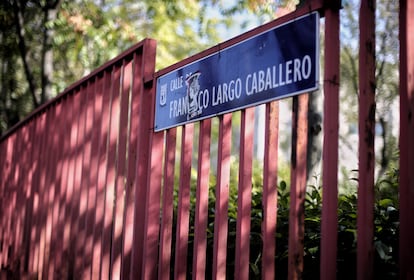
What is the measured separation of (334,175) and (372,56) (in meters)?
0.47

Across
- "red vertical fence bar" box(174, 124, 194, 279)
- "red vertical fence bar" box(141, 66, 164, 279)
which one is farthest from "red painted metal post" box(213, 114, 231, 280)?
"red vertical fence bar" box(141, 66, 164, 279)

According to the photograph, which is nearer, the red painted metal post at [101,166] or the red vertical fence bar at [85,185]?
the red painted metal post at [101,166]

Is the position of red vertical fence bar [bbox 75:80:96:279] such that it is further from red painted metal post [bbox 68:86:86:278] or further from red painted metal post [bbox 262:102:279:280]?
red painted metal post [bbox 262:102:279:280]

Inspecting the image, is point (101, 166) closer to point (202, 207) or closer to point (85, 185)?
point (85, 185)

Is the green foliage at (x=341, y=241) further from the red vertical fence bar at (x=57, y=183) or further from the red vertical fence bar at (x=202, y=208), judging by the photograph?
the red vertical fence bar at (x=57, y=183)

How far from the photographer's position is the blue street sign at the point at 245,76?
2049mm

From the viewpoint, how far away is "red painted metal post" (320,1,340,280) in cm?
192

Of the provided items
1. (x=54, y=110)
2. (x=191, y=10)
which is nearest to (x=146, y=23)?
(x=191, y=10)

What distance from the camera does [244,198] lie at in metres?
2.36

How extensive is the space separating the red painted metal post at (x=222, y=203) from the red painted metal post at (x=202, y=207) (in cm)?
12

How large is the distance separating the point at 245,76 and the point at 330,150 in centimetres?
59

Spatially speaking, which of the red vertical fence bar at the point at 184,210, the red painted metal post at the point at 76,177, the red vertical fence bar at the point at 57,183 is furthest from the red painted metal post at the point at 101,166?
the red vertical fence bar at the point at 184,210

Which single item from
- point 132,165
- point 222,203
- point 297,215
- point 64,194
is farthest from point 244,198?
point 64,194

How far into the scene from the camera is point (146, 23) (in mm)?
13664
